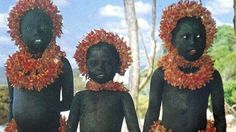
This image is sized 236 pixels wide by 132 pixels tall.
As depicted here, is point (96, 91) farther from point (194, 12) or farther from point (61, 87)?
point (194, 12)

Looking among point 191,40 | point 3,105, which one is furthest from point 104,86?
point 3,105

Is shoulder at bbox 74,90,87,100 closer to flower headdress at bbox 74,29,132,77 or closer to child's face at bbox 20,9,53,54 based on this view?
flower headdress at bbox 74,29,132,77

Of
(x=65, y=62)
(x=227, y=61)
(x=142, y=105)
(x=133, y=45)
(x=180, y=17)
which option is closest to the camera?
(x=180, y=17)

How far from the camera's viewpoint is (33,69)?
433 cm

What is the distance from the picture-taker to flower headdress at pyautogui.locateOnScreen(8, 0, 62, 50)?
4.40 meters

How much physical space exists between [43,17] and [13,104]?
0.74 meters

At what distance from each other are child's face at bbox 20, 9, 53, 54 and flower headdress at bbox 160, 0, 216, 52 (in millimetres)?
893

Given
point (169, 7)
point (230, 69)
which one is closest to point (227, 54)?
point (230, 69)

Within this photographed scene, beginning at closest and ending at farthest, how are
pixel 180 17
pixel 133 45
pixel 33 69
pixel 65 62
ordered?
pixel 180 17 < pixel 33 69 < pixel 65 62 < pixel 133 45

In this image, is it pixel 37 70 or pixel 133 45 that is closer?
pixel 37 70

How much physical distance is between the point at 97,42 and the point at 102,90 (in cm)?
36

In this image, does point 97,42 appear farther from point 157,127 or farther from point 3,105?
point 3,105

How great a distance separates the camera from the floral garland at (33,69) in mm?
4293

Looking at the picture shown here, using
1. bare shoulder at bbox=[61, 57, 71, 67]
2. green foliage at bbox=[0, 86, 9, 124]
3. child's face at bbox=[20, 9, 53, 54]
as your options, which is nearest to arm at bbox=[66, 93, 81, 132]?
bare shoulder at bbox=[61, 57, 71, 67]
